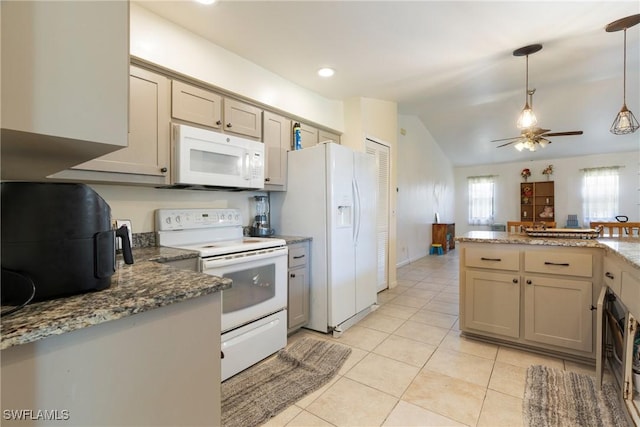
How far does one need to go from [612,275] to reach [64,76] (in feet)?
8.72

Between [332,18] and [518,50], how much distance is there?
180 cm

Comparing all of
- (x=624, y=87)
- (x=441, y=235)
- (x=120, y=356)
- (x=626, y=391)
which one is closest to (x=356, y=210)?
(x=626, y=391)

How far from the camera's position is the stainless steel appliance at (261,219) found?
274 centimetres

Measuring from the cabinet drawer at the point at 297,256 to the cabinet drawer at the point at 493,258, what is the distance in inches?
54.6

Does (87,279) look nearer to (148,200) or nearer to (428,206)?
(148,200)

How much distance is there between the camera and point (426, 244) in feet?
23.0

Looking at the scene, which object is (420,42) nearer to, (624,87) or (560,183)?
(624,87)

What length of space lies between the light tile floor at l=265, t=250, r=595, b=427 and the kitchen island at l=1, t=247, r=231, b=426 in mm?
955

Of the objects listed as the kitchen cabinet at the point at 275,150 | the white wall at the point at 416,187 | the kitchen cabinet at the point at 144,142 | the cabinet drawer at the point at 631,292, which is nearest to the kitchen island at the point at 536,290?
the cabinet drawer at the point at 631,292

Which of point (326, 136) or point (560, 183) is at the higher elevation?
point (326, 136)

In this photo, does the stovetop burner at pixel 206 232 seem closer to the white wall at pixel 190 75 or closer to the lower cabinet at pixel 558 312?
the white wall at pixel 190 75

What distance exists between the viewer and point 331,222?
2568mm

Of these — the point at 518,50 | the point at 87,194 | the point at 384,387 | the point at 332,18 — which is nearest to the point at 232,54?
the point at 332,18

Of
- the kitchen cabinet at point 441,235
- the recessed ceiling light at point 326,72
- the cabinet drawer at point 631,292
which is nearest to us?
the cabinet drawer at point 631,292
